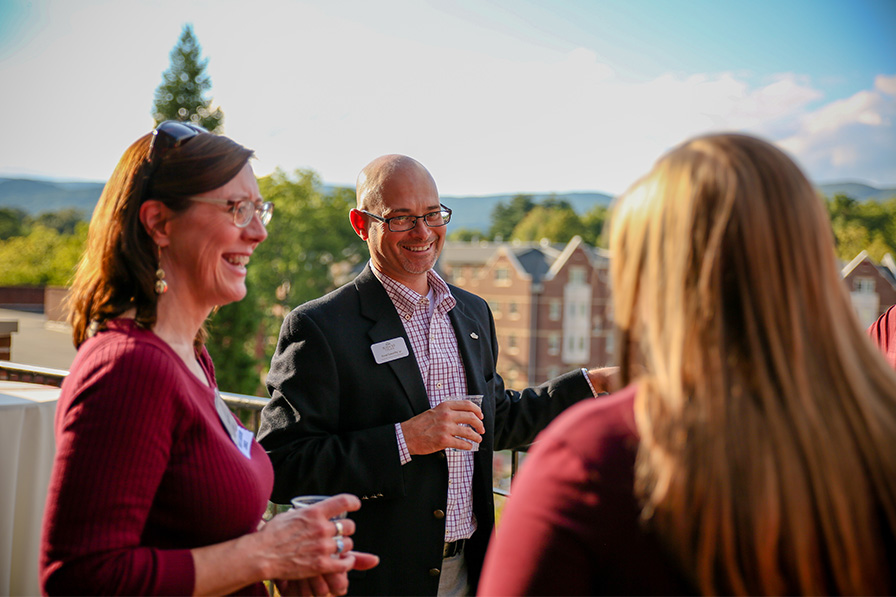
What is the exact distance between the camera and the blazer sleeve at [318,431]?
80.8 inches

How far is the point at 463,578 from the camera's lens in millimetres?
2287

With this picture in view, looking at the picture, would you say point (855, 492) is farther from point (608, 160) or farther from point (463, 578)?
point (608, 160)

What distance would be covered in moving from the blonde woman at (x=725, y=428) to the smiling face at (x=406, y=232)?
1511mm

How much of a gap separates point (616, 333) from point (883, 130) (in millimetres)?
159195

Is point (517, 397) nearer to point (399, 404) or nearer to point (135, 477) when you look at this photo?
point (399, 404)

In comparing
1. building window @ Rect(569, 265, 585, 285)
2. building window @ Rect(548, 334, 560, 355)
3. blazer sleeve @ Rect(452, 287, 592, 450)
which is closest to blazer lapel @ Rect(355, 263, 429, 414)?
blazer sleeve @ Rect(452, 287, 592, 450)

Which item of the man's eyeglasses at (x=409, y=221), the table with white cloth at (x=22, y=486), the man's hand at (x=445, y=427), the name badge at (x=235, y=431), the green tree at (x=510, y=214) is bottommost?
the table with white cloth at (x=22, y=486)

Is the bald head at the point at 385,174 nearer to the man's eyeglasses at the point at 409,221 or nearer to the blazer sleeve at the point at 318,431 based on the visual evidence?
the man's eyeglasses at the point at 409,221

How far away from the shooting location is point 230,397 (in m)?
3.18

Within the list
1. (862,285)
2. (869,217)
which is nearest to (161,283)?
(862,285)

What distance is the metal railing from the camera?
282 centimetres

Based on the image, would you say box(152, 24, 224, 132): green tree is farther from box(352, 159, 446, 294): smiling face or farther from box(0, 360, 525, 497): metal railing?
box(352, 159, 446, 294): smiling face

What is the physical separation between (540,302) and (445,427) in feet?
167

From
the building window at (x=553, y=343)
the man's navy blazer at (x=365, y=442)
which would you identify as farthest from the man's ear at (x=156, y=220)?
the building window at (x=553, y=343)
